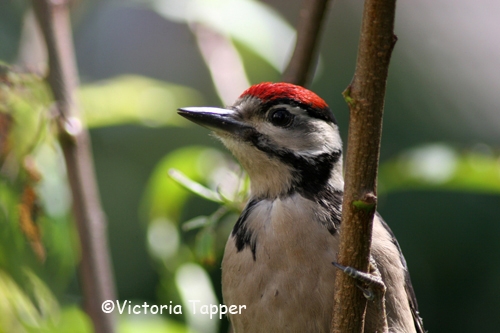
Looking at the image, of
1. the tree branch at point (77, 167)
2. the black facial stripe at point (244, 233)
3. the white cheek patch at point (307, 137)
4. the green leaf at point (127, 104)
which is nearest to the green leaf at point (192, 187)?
the black facial stripe at point (244, 233)

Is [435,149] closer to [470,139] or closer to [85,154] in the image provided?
[85,154]

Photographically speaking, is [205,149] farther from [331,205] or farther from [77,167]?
[77,167]

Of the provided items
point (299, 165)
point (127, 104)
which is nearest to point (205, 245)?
point (299, 165)

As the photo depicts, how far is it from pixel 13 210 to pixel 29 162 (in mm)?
181

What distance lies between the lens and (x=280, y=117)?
3.04 meters

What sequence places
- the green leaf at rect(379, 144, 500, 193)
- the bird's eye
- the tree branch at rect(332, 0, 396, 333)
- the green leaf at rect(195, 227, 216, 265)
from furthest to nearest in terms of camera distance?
the green leaf at rect(379, 144, 500, 193) → the bird's eye → the green leaf at rect(195, 227, 216, 265) → the tree branch at rect(332, 0, 396, 333)

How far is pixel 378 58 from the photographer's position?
5.98 ft

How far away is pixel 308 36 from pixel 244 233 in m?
0.85

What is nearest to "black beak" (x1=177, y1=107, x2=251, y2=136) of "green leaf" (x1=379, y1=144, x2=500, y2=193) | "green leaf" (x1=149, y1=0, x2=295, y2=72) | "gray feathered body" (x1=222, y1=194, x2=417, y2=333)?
"gray feathered body" (x1=222, y1=194, x2=417, y2=333)

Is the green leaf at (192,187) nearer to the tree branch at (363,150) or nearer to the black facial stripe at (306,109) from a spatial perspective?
the black facial stripe at (306,109)

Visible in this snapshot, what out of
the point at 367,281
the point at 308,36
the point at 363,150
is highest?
the point at 308,36

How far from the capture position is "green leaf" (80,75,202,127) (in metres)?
3.37

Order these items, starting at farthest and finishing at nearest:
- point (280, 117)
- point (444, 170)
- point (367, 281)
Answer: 1. point (444, 170)
2. point (280, 117)
3. point (367, 281)

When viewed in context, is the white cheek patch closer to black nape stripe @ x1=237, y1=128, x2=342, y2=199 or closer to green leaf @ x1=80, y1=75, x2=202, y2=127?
black nape stripe @ x1=237, y1=128, x2=342, y2=199
